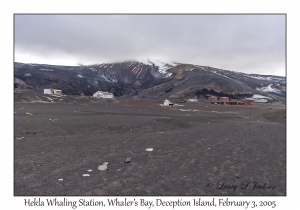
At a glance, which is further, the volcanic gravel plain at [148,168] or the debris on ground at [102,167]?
the debris on ground at [102,167]

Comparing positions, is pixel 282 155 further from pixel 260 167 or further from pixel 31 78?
pixel 31 78

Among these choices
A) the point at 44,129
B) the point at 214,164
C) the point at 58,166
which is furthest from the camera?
the point at 44,129

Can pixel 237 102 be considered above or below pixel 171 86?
below

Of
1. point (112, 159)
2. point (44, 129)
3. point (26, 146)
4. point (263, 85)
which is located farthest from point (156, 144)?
point (263, 85)

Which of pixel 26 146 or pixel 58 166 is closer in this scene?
pixel 58 166

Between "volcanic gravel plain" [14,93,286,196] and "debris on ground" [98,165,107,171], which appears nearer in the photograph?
"volcanic gravel plain" [14,93,286,196]

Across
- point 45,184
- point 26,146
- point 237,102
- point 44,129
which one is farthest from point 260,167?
point 237,102

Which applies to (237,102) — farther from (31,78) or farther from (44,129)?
(31,78)

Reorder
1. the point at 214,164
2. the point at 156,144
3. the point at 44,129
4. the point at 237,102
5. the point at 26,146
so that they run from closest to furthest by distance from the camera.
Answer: the point at 214,164 < the point at 26,146 < the point at 156,144 < the point at 44,129 < the point at 237,102

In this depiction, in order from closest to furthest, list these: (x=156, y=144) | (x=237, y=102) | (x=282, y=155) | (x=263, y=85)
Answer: (x=282, y=155) < (x=156, y=144) < (x=237, y=102) < (x=263, y=85)
